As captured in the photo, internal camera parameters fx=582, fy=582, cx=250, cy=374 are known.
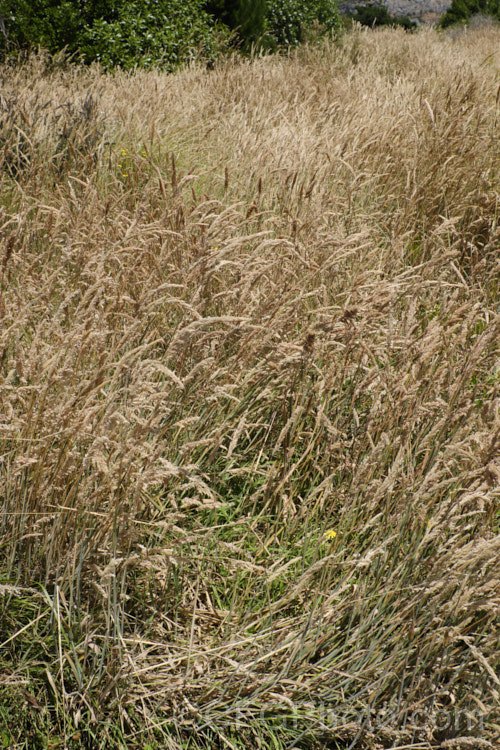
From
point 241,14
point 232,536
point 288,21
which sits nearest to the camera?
point 232,536

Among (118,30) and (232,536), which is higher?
(118,30)

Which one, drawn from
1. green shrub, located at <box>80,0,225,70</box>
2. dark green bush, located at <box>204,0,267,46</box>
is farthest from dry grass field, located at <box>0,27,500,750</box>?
dark green bush, located at <box>204,0,267,46</box>

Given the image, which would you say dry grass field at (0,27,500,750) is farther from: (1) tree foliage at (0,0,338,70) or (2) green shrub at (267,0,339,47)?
(2) green shrub at (267,0,339,47)

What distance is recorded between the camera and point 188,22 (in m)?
8.39

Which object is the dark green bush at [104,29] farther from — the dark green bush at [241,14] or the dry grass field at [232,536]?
the dry grass field at [232,536]

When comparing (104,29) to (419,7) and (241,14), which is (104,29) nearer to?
(241,14)

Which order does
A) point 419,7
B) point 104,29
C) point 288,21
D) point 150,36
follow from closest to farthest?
point 104,29 → point 150,36 → point 288,21 → point 419,7

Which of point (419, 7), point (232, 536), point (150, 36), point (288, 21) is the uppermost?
point (419, 7)

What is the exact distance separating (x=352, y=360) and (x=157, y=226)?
2.86ft

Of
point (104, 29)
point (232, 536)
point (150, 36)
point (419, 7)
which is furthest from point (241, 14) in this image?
point (419, 7)

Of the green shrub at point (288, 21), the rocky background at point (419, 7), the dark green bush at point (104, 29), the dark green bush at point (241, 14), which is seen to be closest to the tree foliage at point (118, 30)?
the dark green bush at point (104, 29)

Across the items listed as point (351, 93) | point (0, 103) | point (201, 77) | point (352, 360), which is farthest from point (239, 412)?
point (201, 77)

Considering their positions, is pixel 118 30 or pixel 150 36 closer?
pixel 118 30

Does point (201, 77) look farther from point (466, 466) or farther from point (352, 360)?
point (466, 466)
